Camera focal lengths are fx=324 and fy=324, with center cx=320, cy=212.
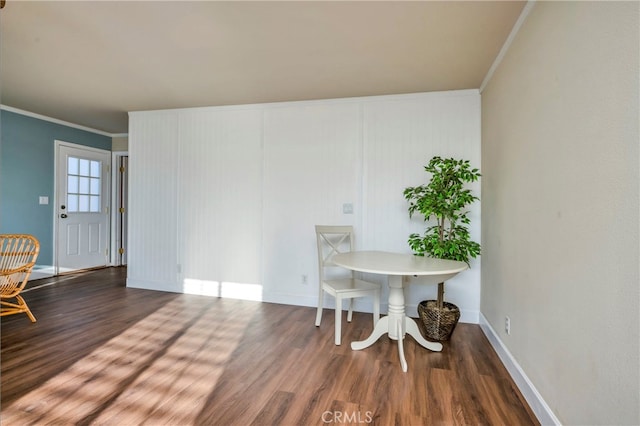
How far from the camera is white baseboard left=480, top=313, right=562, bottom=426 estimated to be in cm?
162

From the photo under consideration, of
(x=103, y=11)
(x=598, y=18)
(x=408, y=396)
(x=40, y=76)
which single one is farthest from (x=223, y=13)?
(x=408, y=396)

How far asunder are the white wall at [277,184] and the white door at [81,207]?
1.49 meters

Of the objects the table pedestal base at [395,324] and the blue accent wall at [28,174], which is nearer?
the table pedestal base at [395,324]

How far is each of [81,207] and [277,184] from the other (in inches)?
147

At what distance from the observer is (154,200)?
14.4 ft

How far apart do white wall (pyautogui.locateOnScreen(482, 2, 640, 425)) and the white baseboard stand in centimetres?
3

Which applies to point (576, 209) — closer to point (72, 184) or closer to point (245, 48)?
point (245, 48)

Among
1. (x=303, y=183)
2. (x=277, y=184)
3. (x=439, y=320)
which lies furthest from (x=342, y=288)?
(x=277, y=184)

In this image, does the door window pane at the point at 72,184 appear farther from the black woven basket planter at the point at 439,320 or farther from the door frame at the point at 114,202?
the black woven basket planter at the point at 439,320

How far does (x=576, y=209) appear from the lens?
4.53 feet

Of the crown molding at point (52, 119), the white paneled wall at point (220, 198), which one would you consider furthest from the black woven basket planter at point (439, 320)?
the crown molding at point (52, 119)

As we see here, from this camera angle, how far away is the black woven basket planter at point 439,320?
2715mm

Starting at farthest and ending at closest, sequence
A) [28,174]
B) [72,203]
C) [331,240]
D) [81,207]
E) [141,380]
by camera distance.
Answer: [81,207] < [72,203] < [28,174] < [331,240] < [141,380]

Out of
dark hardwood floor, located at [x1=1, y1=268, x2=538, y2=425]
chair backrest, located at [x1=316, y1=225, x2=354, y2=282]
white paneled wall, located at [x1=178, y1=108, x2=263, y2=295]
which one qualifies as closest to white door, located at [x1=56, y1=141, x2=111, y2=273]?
dark hardwood floor, located at [x1=1, y1=268, x2=538, y2=425]
